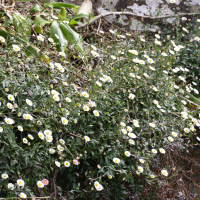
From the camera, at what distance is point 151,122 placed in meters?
2.48

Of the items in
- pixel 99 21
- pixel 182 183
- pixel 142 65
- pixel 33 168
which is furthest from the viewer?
pixel 99 21

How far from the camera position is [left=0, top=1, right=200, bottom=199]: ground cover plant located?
1.81 metres

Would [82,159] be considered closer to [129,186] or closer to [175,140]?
[129,186]

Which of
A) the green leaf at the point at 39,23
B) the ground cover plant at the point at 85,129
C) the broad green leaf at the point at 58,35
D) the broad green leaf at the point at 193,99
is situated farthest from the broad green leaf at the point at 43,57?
the broad green leaf at the point at 193,99

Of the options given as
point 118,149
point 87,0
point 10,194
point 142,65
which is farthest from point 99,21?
point 10,194

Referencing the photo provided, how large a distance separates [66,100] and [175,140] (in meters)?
1.16

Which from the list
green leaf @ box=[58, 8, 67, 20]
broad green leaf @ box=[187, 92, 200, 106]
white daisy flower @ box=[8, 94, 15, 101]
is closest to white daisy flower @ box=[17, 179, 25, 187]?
white daisy flower @ box=[8, 94, 15, 101]

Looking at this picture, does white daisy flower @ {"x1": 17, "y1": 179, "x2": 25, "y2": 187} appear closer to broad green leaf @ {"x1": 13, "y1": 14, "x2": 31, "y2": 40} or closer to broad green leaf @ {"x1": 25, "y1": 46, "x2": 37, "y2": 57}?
broad green leaf @ {"x1": 25, "y1": 46, "x2": 37, "y2": 57}

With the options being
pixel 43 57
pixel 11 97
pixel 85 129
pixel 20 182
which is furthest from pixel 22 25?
pixel 20 182

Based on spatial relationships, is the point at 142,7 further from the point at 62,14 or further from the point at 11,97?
the point at 11,97

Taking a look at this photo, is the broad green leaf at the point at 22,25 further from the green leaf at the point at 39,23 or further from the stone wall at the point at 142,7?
the stone wall at the point at 142,7

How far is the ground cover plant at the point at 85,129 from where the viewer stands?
1.81 metres

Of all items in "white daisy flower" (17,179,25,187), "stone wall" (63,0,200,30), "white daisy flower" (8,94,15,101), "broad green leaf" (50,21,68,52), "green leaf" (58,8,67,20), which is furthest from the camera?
"stone wall" (63,0,200,30)

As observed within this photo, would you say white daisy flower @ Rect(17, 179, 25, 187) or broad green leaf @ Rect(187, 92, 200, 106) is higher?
broad green leaf @ Rect(187, 92, 200, 106)
